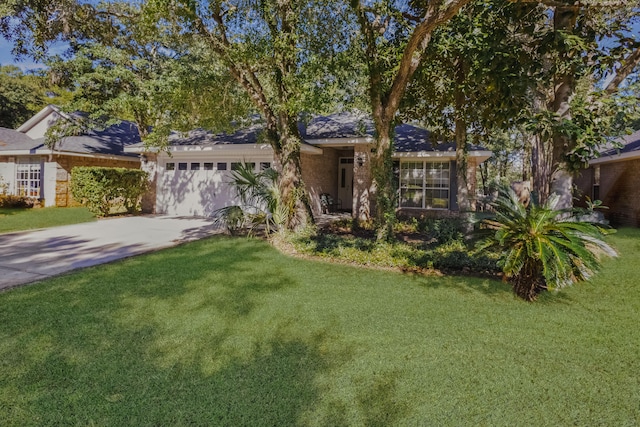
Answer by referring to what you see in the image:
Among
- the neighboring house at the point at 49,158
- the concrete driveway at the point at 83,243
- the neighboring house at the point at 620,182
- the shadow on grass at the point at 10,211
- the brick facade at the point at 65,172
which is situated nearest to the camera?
the concrete driveway at the point at 83,243

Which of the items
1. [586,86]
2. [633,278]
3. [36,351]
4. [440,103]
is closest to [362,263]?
[633,278]

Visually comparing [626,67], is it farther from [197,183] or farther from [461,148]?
[197,183]

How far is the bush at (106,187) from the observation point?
14.3 meters

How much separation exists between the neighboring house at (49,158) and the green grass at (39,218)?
5.28 ft

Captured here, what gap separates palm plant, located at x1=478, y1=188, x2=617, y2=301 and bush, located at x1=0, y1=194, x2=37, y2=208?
66.7 ft

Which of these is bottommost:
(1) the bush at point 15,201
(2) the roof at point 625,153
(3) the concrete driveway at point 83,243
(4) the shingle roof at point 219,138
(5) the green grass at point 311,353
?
(5) the green grass at point 311,353

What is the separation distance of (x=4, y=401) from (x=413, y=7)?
11.4m

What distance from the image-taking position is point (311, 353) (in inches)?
159

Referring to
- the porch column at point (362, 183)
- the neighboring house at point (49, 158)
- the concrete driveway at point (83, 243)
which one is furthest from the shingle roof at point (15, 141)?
the porch column at point (362, 183)

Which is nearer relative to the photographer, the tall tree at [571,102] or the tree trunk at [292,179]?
the tall tree at [571,102]

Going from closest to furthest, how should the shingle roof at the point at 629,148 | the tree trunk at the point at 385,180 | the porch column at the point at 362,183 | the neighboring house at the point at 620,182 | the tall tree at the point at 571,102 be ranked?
the tall tree at the point at 571,102
the tree trunk at the point at 385,180
the shingle roof at the point at 629,148
the neighboring house at the point at 620,182
the porch column at the point at 362,183

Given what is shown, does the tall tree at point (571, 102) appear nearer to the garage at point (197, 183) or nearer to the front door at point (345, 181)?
the garage at point (197, 183)

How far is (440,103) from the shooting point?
11.8 metres

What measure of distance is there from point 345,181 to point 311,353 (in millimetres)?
15303
